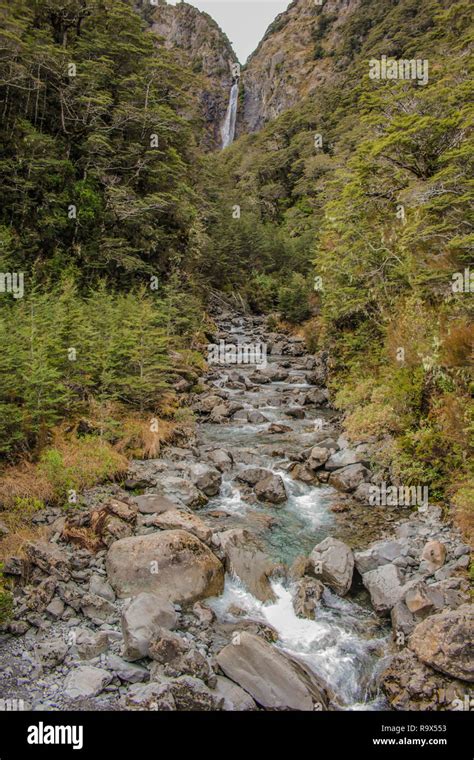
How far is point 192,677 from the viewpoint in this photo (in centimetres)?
501

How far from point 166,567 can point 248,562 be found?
1510 mm

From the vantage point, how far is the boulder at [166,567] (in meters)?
6.49

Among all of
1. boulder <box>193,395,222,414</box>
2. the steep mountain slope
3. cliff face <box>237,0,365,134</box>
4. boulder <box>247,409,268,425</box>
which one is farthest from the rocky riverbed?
cliff face <box>237,0,365,134</box>

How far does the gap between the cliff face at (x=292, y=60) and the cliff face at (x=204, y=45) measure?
483cm

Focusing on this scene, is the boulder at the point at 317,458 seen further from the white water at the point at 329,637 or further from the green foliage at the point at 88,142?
the green foliage at the point at 88,142

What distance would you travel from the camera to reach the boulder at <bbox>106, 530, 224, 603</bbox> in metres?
6.49

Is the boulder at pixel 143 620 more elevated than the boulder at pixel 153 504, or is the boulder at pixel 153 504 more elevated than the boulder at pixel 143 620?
the boulder at pixel 153 504

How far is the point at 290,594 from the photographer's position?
6957 millimetres

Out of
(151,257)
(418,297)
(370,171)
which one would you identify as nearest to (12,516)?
(418,297)

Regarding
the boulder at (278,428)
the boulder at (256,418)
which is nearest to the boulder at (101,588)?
the boulder at (278,428)

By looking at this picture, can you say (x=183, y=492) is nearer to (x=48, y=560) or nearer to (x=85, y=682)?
(x=48, y=560)

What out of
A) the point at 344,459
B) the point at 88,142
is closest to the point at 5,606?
the point at 344,459

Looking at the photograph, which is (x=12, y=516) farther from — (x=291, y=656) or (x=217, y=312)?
(x=217, y=312)

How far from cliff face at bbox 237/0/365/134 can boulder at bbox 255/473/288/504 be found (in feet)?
265
